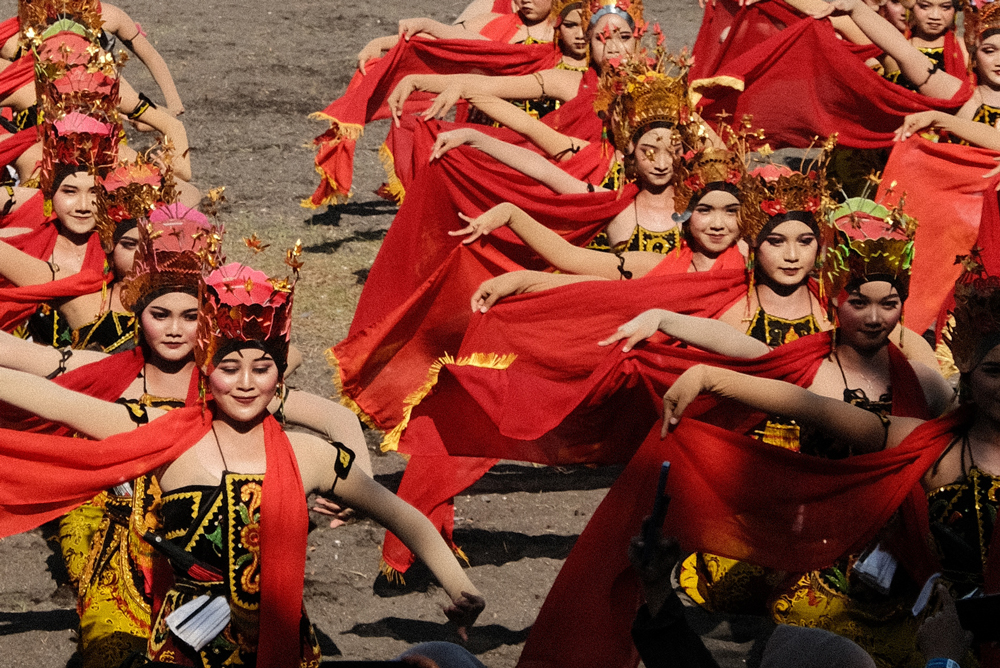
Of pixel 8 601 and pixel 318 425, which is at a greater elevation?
pixel 318 425

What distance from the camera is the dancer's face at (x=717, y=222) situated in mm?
6605

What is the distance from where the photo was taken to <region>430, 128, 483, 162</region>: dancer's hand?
7.72 metres

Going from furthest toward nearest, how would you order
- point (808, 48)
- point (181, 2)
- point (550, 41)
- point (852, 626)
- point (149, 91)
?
point (181, 2)
point (149, 91)
point (550, 41)
point (808, 48)
point (852, 626)

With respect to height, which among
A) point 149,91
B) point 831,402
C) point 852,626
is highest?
point 831,402

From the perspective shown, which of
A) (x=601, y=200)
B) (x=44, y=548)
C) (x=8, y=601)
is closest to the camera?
(x=8, y=601)

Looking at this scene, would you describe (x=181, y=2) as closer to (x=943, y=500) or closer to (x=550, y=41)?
(x=550, y=41)

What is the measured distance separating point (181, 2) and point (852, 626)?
43.6ft

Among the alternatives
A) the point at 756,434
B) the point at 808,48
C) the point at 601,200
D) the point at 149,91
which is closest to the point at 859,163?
the point at 808,48

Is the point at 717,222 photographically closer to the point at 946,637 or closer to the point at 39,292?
the point at 39,292

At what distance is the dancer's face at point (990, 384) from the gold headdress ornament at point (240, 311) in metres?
2.01

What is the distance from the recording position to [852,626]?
5.26 m

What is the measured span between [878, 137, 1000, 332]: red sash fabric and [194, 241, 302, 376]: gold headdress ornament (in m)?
4.38

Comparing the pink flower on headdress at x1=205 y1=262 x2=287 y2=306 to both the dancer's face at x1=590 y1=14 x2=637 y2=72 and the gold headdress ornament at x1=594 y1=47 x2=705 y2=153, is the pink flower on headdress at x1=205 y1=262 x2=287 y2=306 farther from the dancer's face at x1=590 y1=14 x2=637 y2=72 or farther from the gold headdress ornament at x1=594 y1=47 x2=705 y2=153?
the dancer's face at x1=590 y1=14 x2=637 y2=72

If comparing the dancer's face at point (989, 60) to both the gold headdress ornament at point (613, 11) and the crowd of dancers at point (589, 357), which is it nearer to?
the crowd of dancers at point (589, 357)
